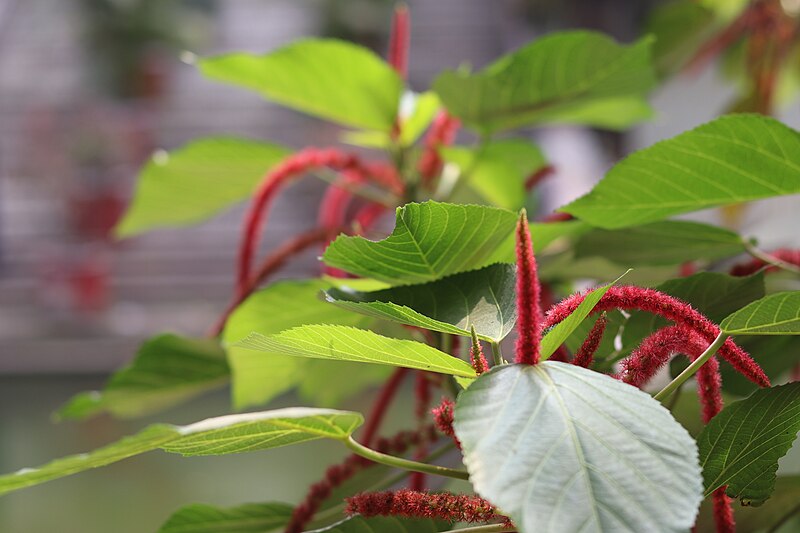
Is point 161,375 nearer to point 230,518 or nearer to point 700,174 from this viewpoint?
point 230,518

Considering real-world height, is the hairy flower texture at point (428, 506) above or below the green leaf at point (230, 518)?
above

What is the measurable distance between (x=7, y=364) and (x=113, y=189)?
0.62 metres

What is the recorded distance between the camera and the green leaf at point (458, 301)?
0.20m

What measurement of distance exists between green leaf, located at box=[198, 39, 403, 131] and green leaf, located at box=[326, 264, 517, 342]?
6.2 inches

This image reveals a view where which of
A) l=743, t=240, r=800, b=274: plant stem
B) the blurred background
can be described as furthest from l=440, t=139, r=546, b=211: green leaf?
the blurred background

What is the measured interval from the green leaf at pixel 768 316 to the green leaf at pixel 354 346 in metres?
0.06

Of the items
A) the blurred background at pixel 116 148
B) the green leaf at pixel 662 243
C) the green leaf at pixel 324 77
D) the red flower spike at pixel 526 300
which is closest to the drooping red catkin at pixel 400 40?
Answer: the green leaf at pixel 324 77

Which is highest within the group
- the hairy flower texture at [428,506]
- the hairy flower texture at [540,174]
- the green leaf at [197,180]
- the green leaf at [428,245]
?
the green leaf at [197,180]

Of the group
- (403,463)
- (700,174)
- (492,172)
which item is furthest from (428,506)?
(492,172)

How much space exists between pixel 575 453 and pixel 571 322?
1.5 inches

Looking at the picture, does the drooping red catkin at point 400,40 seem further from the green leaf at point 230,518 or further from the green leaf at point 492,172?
the green leaf at point 230,518

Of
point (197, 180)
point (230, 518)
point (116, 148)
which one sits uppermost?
point (116, 148)

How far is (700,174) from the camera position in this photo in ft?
0.78

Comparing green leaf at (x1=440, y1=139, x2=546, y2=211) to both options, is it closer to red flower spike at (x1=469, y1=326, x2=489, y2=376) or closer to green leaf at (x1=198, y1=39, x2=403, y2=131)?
green leaf at (x1=198, y1=39, x2=403, y2=131)
